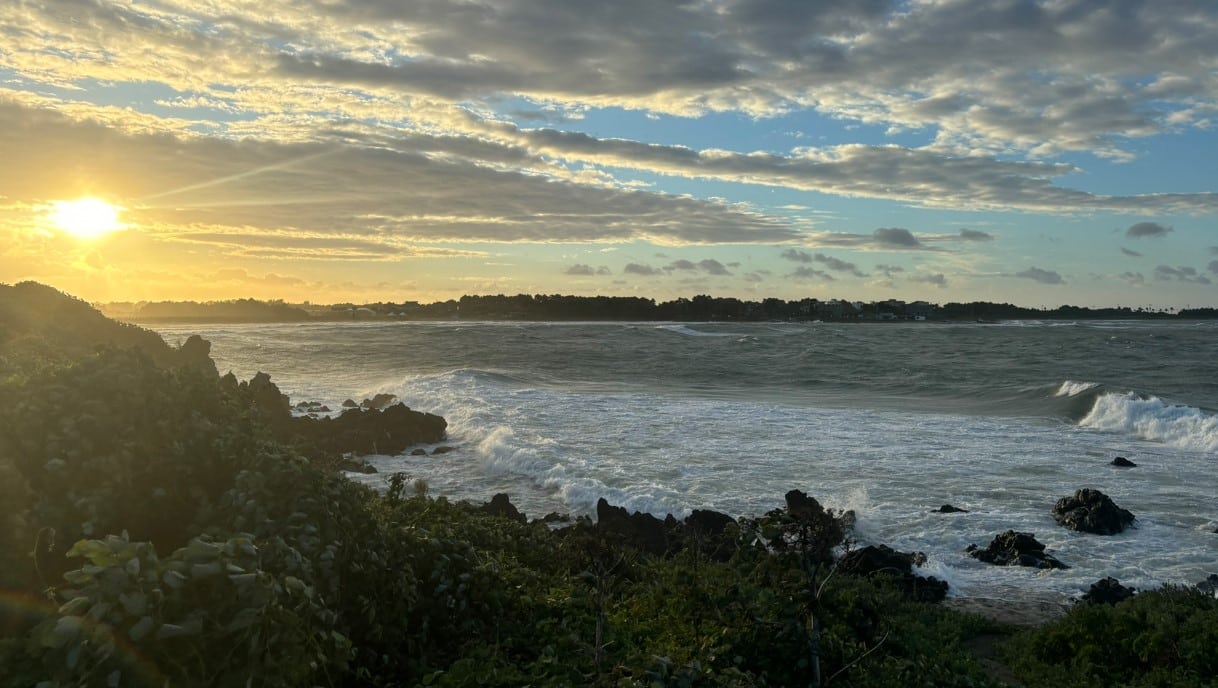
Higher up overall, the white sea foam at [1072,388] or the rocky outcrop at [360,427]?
the white sea foam at [1072,388]

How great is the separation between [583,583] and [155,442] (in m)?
4.11

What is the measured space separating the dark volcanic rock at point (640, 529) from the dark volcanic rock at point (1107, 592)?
6219 millimetres

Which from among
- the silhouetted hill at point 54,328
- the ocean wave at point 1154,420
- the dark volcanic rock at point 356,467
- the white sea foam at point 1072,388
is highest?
the silhouetted hill at point 54,328

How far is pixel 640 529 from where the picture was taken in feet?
47.3

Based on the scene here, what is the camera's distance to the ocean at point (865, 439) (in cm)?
1647

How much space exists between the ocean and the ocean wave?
0.10 metres

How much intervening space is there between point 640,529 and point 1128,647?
23.7 feet

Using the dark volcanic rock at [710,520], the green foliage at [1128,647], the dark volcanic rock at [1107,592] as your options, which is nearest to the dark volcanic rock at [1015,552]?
the dark volcanic rock at [1107,592]

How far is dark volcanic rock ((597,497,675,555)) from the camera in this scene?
1375cm

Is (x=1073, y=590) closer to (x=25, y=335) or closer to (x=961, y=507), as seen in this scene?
(x=961, y=507)

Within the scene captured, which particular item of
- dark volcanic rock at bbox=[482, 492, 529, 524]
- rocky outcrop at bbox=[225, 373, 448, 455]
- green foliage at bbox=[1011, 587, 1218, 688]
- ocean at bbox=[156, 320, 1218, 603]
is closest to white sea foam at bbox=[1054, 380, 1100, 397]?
ocean at bbox=[156, 320, 1218, 603]

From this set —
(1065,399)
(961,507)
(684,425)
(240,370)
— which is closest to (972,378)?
(1065,399)

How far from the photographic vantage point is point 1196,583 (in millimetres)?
13578

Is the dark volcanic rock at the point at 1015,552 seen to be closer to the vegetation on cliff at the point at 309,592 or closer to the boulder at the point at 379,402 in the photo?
the vegetation on cliff at the point at 309,592
